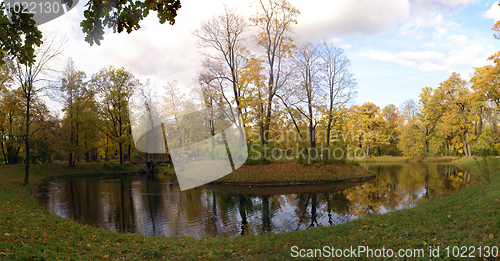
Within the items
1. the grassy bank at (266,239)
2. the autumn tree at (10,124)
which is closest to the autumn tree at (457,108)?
the grassy bank at (266,239)

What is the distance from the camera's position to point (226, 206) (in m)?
13.5

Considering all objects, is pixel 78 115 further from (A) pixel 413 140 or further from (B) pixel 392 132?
(B) pixel 392 132

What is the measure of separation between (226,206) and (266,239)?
6.40m

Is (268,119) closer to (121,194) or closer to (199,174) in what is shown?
(199,174)

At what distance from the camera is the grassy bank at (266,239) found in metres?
5.25

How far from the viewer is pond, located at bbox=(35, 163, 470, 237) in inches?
398

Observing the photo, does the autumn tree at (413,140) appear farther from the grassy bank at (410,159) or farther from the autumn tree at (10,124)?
the autumn tree at (10,124)

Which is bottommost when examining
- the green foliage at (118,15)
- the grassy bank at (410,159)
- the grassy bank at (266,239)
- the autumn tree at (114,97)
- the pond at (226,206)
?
the grassy bank at (410,159)

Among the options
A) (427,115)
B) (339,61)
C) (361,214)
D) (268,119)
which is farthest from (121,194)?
(427,115)

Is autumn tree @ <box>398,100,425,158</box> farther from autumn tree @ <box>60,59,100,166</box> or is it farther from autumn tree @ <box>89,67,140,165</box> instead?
autumn tree @ <box>60,59,100,166</box>

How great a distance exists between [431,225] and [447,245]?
5.73 feet

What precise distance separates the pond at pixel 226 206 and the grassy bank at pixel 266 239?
6.92 feet

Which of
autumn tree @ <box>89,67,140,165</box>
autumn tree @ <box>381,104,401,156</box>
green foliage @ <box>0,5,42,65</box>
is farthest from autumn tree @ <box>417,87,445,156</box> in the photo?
green foliage @ <box>0,5,42,65</box>

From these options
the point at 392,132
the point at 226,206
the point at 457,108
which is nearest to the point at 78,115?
the point at 226,206
